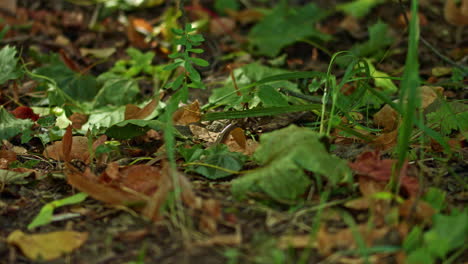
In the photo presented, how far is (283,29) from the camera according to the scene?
3023 mm

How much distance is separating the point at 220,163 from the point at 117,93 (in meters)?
1.02

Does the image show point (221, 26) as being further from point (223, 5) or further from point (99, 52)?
point (99, 52)

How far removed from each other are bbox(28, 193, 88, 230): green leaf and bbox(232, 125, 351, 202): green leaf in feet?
1.43

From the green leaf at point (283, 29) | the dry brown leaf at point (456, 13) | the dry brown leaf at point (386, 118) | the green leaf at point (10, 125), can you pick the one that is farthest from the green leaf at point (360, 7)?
the green leaf at point (10, 125)

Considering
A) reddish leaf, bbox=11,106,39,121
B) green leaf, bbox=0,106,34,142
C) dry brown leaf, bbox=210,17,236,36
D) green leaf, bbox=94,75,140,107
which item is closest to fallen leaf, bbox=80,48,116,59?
green leaf, bbox=94,75,140,107

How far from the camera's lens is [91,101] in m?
2.54

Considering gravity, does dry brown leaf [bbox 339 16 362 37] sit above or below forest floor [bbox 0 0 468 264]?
above

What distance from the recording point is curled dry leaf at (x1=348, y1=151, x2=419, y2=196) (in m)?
1.37

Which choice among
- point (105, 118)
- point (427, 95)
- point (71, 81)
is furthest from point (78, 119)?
point (427, 95)

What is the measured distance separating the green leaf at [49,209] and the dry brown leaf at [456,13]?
2.59 meters

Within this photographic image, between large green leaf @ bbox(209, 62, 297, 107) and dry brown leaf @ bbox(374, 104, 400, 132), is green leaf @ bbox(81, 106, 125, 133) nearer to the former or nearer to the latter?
large green leaf @ bbox(209, 62, 297, 107)

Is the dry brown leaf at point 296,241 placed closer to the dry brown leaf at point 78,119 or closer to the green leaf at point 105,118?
the green leaf at point 105,118

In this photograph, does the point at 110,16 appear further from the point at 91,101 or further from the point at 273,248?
the point at 273,248

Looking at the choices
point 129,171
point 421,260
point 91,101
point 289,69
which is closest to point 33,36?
point 91,101
